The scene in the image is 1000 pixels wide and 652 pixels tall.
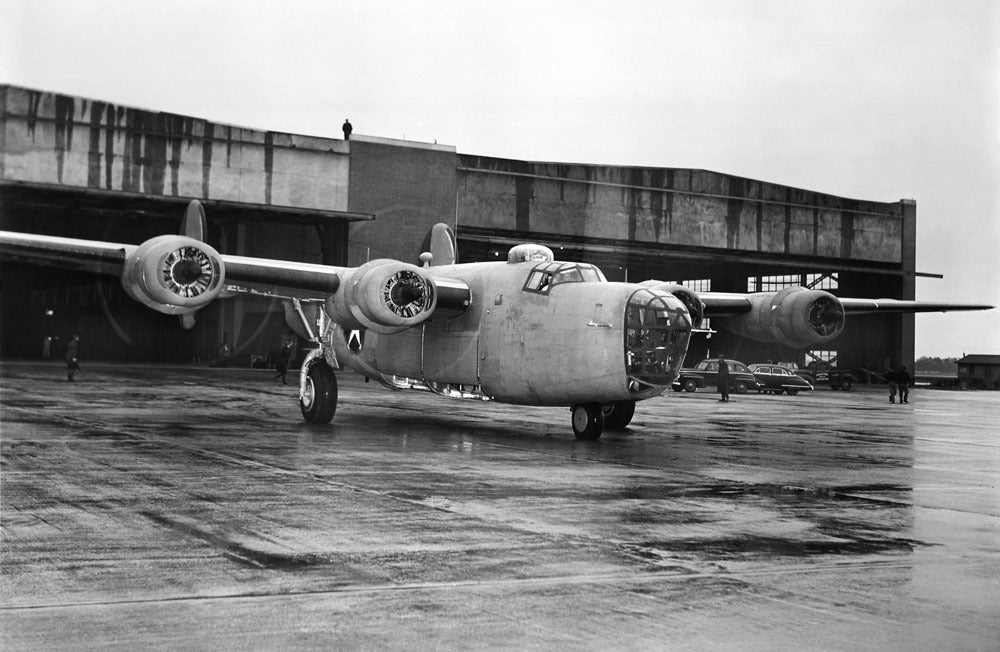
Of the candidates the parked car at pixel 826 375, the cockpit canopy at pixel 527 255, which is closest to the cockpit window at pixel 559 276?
the cockpit canopy at pixel 527 255

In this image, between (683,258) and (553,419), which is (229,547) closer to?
(553,419)

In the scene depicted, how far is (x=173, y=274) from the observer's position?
19.5 metres

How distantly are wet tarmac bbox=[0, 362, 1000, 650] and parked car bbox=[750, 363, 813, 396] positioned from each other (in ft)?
97.4

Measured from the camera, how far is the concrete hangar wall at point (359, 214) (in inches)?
1788

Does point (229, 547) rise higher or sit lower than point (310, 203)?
lower

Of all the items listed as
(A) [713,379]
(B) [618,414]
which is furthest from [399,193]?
(B) [618,414]

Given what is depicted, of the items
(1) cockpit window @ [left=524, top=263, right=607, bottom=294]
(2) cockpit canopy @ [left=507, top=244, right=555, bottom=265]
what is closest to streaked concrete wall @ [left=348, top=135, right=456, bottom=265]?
(2) cockpit canopy @ [left=507, top=244, right=555, bottom=265]

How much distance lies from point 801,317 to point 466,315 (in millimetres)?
8173

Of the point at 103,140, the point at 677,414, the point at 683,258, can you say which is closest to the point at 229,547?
the point at 677,414

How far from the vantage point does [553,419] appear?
26.2 meters

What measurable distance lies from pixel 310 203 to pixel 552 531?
143ft

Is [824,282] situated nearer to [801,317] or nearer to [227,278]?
[801,317]

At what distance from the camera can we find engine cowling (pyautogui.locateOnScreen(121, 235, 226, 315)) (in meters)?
19.3

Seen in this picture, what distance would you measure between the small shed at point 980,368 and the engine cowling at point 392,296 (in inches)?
2379
